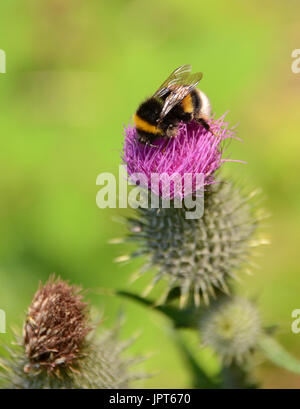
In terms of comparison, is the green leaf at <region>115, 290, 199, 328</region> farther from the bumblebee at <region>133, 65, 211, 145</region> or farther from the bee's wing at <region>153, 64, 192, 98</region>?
the bee's wing at <region>153, 64, 192, 98</region>

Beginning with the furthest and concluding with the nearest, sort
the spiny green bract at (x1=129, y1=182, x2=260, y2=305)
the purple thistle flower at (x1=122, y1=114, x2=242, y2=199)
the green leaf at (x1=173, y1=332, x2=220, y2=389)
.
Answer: the green leaf at (x1=173, y1=332, x2=220, y2=389), the spiny green bract at (x1=129, y1=182, x2=260, y2=305), the purple thistle flower at (x1=122, y1=114, x2=242, y2=199)

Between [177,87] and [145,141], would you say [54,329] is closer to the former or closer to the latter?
[145,141]

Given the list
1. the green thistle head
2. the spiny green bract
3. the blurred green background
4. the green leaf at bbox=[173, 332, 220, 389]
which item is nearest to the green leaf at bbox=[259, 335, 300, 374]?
the green thistle head

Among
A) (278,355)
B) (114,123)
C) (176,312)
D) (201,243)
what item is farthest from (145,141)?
(114,123)

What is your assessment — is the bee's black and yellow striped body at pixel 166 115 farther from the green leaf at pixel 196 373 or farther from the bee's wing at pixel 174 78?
the green leaf at pixel 196 373

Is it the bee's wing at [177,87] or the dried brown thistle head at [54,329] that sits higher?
the bee's wing at [177,87]

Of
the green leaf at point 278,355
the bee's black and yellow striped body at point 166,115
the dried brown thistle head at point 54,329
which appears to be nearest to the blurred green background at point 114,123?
the green leaf at point 278,355

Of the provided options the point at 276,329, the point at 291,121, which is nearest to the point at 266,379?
the point at 276,329
